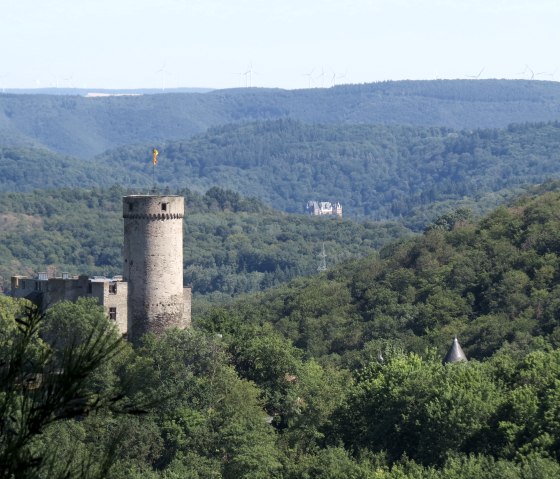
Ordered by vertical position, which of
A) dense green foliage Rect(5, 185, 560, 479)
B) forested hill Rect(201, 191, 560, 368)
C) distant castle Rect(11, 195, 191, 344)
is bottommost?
forested hill Rect(201, 191, 560, 368)

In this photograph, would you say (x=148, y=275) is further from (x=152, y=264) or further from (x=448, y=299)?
(x=448, y=299)

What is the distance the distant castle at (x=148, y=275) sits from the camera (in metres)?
52.3

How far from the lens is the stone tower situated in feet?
172

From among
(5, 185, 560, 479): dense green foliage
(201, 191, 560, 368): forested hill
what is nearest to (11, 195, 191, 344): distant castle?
(5, 185, 560, 479): dense green foliage

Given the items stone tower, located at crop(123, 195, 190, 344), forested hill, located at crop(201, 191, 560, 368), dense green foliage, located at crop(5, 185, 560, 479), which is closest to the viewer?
dense green foliage, located at crop(5, 185, 560, 479)

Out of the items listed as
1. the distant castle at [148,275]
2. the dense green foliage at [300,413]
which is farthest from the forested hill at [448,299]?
the distant castle at [148,275]

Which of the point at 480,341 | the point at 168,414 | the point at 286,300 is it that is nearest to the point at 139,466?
the point at 168,414

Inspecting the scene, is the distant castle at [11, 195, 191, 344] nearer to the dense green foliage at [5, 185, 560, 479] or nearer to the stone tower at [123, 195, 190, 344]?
the stone tower at [123, 195, 190, 344]

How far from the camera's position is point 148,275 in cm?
5228

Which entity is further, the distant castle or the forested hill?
the forested hill

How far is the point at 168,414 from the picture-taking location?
4997cm

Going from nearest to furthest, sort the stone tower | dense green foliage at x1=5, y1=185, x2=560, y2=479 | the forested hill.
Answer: dense green foliage at x1=5, y1=185, x2=560, y2=479
the stone tower
the forested hill

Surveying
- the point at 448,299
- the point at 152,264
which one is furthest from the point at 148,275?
the point at 448,299

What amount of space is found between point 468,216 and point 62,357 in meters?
106
